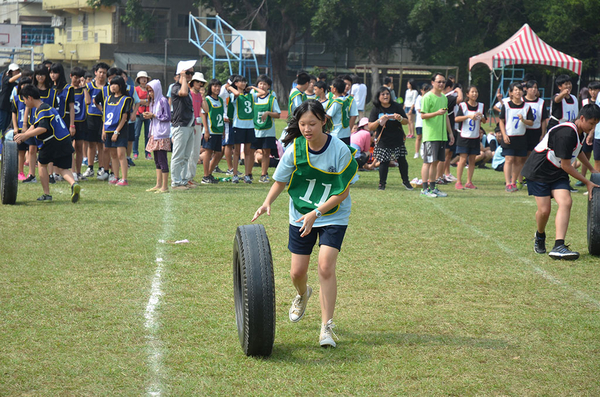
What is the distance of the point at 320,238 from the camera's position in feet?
16.1

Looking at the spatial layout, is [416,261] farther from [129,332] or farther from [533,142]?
[533,142]

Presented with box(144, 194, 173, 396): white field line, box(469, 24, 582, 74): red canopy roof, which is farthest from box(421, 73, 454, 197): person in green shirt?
box(469, 24, 582, 74): red canopy roof

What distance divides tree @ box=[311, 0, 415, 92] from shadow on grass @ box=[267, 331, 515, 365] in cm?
3609

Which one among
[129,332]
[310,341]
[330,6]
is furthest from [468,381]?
[330,6]

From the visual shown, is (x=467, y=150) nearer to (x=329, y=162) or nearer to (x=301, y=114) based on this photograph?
(x=329, y=162)

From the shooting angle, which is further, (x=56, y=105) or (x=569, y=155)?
(x=56, y=105)

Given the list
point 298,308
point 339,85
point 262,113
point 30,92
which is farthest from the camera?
point 262,113

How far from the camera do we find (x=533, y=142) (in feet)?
41.3

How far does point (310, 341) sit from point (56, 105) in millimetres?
A: 8452

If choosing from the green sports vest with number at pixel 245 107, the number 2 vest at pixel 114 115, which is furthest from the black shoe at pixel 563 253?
the number 2 vest at pixel 114 115

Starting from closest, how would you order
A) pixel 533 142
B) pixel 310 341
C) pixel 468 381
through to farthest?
pixel 468 381
pixel 310 341
pixel 533 142

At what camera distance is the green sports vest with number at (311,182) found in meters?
4.83

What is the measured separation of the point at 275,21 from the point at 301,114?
43.6m

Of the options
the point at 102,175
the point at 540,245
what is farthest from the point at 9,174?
the point at 540,245
